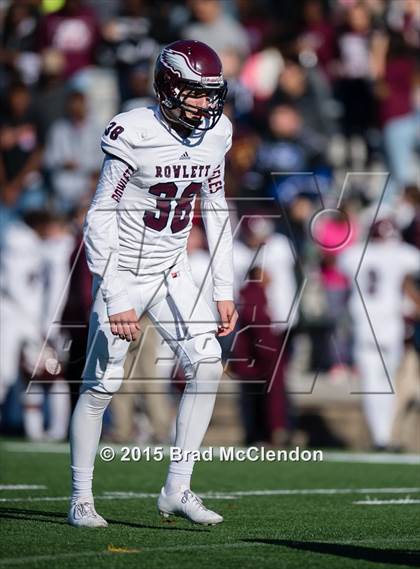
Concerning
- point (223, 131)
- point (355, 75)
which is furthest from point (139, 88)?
point (223, 131)

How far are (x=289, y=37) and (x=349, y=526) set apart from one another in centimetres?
879

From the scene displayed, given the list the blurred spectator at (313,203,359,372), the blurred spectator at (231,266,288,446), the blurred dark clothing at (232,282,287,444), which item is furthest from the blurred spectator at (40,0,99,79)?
the blurred dark clothing at (232,282,287,444)

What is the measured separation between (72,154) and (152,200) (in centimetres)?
722

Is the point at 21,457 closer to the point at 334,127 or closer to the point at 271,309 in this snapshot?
the point at 271,309

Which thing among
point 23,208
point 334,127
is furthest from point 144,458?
point 334,127

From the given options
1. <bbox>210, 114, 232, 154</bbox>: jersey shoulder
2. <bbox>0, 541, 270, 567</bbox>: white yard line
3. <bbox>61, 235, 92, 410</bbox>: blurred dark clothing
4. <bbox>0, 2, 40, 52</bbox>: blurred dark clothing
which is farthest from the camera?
<bbox>0, 2, 40, 52</bbox>: blurred dark clothing

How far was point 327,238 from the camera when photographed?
11.6m

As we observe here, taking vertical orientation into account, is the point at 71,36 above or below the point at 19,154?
above

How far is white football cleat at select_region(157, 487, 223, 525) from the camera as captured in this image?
5664 mm

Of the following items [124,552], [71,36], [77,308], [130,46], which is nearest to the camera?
[124,552]

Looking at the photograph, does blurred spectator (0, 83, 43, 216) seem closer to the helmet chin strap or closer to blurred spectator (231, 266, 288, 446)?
blurred spectator (231, 266, 288, 446)

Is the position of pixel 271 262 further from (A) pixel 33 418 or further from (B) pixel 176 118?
(B) pixel 176 118

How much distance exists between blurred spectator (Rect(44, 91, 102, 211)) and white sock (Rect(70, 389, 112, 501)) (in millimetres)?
7050

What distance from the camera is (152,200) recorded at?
5.80m
